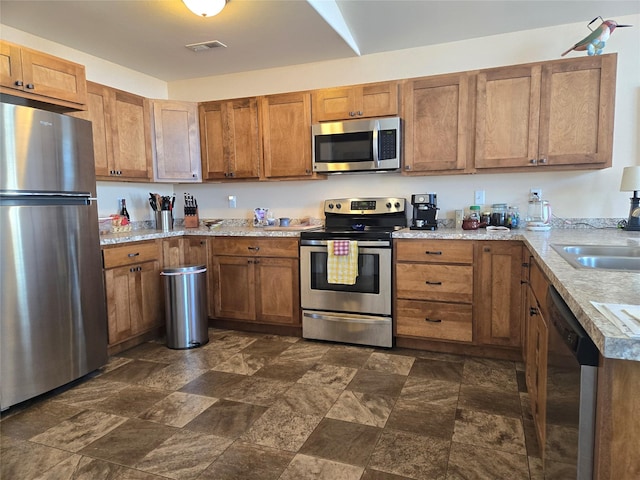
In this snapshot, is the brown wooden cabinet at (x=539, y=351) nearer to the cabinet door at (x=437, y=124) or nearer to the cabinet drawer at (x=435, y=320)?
the cabinet drawer at (x=435, y=320)

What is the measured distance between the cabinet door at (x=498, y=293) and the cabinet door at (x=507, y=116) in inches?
26.8

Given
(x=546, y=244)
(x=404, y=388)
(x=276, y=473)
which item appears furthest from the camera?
(x=404, y=388)

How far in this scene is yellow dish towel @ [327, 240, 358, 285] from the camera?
120 inches

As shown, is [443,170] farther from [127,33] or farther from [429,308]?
[127,33]

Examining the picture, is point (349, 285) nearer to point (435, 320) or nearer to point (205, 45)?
point (435, 320)

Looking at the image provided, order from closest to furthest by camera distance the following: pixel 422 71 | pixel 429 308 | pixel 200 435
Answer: pixel 200 435, pixel 429 308, pixel 422 71

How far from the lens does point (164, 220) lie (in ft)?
12.3

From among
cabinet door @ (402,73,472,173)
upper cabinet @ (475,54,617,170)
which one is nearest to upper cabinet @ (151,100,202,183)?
cabinet door @ (402,73,472,173)

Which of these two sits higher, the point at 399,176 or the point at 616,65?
the point at 616,65

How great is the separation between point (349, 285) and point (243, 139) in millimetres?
1694

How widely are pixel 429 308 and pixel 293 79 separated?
2415mm

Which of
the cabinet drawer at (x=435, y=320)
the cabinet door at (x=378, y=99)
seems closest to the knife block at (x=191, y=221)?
the cabinet door at (x=378, y=99)

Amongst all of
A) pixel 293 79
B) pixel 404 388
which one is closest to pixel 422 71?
pixel 293 79

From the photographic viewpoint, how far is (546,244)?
2.13 metres
